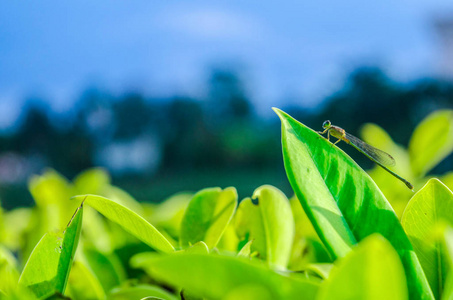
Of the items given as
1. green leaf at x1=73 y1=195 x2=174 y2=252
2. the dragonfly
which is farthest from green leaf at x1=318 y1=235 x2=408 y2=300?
the dragonfly

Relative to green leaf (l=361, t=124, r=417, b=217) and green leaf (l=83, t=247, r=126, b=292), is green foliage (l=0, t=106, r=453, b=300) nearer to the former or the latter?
green leaf (l=83, t=247, r=126, b=292)

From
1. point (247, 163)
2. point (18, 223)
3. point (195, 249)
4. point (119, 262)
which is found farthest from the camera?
point (247, 163)

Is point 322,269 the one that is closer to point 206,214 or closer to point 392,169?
point 206,214

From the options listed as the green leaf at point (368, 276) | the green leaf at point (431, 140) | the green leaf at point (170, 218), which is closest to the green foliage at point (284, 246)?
the green leaf at point (368, 276)

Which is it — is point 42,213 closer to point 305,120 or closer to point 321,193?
point 321,193

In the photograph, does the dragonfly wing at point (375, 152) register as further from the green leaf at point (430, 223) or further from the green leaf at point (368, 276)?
the green leaf at point (368, 276)

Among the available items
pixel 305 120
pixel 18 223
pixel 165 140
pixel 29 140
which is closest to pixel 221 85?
pixel 165 140
